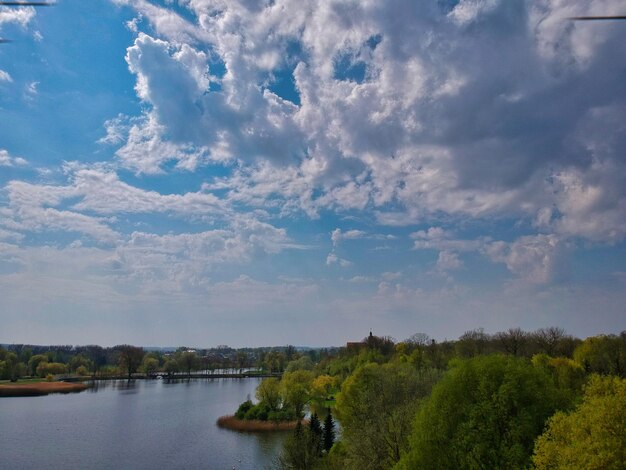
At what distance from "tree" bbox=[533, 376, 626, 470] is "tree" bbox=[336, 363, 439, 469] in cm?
1210

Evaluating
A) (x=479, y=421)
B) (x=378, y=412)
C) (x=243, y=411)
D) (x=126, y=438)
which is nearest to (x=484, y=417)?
(x=479, y=421)

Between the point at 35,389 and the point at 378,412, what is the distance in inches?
4650

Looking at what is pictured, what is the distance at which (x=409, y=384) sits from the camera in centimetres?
4656

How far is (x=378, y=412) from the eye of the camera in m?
40.6

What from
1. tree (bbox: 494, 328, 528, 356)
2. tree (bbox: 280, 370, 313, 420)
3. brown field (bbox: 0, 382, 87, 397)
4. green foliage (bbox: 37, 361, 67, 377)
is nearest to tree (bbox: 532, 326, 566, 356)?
tree (bbox: 494, 328, 528, 356)

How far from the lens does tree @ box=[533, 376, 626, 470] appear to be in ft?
58.1

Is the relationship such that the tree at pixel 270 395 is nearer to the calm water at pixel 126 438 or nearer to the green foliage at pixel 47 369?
the calm water at pixel 126 438

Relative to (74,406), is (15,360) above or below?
above

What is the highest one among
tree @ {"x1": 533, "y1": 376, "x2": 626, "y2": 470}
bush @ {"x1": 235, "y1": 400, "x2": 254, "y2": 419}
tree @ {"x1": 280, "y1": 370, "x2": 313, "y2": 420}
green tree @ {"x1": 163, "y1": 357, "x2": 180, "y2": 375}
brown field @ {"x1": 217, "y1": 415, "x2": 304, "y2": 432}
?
green tree @ {"x1": 163, "y1": 357, "x2": 180, "y2": 375}

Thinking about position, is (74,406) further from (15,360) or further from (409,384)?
(15,360)

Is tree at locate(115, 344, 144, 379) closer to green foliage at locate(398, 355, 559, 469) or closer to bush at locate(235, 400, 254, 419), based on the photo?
bush at locate(235, 400, 254, 419)

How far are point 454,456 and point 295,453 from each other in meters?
16.4

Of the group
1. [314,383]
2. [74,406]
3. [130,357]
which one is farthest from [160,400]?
[130,357]

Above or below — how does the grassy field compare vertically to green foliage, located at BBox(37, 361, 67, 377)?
below
